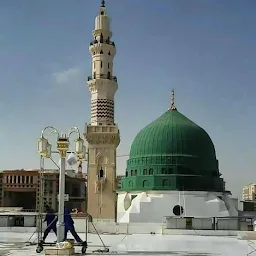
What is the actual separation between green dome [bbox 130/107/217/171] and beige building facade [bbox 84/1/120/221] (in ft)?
9.37

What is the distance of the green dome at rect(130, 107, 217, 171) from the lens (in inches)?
1500

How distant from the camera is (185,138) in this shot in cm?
3828

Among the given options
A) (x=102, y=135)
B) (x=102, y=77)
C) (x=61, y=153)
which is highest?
(x=102, y=77)

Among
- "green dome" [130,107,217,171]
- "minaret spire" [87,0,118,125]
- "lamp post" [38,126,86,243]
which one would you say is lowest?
"lamp post" [38,126,86,243]

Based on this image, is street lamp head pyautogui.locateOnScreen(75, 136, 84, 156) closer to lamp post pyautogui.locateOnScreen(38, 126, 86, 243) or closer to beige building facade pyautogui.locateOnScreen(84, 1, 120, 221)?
lamp post pyautogui.locateOnScreen(38, 126, 86, 243)

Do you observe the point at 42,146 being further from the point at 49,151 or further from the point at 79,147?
the point at 79,147

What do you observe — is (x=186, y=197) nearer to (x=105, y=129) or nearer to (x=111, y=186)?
(x=111, y=186)

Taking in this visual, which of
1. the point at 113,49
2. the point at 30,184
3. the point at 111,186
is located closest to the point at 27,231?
the point at 111,186

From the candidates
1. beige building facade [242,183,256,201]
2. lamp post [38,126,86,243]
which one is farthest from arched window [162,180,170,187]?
beige building facade [242,183,256,201]

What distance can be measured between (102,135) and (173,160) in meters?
5.81

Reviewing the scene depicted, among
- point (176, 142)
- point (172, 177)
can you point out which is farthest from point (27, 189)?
point (172, 177)

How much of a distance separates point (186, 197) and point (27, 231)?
18.0 meters

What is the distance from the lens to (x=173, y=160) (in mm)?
37688

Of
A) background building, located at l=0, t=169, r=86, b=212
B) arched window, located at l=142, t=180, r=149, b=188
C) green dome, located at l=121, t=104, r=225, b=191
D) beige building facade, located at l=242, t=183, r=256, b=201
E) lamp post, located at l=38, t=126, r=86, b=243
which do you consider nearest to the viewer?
lamp post, located at l=38, t=126, r=86, b=243
